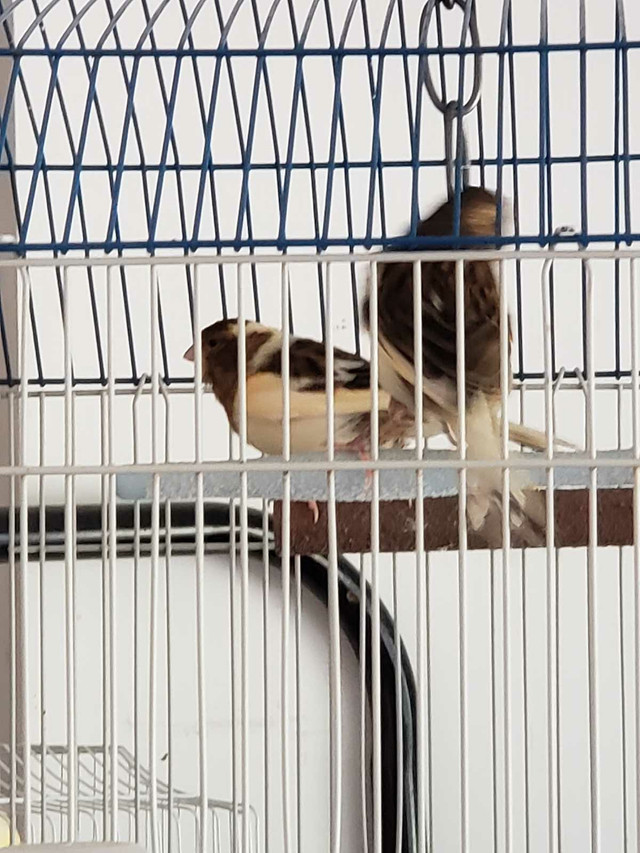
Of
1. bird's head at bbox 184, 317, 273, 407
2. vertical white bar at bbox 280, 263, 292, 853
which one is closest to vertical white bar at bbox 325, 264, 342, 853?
vertical white bar at bbox 280, 263, 292, 853

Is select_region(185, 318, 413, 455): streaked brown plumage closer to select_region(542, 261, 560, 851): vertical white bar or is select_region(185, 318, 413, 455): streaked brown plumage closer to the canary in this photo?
the canary

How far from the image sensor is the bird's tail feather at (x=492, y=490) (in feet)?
2.09

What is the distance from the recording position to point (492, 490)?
0.64 m

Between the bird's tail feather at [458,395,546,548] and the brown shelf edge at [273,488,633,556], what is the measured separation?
1 cm

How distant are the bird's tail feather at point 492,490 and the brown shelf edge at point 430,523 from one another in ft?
0.04

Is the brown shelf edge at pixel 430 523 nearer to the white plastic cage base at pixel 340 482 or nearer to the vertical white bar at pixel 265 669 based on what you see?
the white plastic cage base at pixel 340 482

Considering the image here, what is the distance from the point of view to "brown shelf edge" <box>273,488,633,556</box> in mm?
682

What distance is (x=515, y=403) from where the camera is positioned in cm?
121

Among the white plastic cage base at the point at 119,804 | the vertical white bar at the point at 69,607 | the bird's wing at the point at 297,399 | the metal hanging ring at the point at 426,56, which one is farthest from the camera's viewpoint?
the white plastic cage base at the point at 119,804

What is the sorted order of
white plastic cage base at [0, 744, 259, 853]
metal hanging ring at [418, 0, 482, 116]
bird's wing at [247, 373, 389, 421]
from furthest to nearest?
white plastic cage base at [0, 744, 259, 853] → bird's wing at [247, 373, 389, 421] → metal hanging ring at [418, 0, 482, 116]

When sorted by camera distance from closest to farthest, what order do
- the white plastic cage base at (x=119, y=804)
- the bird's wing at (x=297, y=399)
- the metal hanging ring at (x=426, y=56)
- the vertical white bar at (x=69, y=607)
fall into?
the vertical white bar at (x=69, y=607)
the metal hanging ring at (x=426, y=56)
the bird's wing at (x=297, y=399)
the white plastic cage base at (x=119, y=804)

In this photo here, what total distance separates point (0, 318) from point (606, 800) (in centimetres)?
81

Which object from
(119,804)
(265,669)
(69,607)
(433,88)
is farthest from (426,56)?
(119,804)

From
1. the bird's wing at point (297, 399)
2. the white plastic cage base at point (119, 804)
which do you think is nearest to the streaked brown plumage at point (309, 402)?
the bird's wing at point (297, 399)
